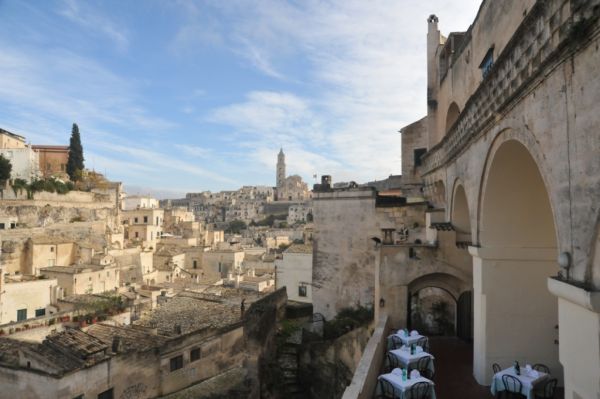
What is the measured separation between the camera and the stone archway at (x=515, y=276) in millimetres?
Answer: 6898

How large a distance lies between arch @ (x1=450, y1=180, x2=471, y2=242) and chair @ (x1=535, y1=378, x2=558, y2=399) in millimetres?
4697

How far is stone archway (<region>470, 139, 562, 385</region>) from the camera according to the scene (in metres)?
6.90

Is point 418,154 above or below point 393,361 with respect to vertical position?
above

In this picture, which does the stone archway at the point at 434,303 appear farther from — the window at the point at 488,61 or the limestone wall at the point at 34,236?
the limestone wall at the point at 34,236

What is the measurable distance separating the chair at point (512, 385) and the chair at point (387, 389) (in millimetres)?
1781

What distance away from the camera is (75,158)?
61.2 meters

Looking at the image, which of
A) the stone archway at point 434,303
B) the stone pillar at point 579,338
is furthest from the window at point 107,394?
the stone pillar at point 579,338

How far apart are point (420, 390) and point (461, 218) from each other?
542cm

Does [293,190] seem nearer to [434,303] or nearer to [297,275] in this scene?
[297,275]

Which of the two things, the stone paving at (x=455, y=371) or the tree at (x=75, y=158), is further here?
the tree at (x=75, y=158)

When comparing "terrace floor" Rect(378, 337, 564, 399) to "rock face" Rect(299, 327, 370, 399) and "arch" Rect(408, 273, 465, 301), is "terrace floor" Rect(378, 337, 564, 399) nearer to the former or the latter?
"arch" Rect(408, 273, 465, 301)

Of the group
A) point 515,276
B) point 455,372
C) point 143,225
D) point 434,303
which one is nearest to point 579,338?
point 515,276

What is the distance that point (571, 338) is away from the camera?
4027mm

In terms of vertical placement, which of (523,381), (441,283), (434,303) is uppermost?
(441,283)
